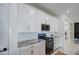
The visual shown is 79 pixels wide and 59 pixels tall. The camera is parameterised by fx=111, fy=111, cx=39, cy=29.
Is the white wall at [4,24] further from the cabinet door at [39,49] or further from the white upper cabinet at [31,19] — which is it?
the cabinet door at [39,49]

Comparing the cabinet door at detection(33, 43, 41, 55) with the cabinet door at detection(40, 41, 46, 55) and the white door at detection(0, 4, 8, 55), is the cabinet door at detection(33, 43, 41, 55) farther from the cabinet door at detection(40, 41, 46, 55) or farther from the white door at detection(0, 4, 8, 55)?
the white door at detection(0, 4, 8, 55)

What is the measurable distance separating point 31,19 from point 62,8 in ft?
1.58

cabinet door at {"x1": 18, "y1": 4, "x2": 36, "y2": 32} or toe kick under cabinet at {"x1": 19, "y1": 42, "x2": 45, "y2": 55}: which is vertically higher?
cabinet door at {"x1": 18, "y1": 4, "x2": 36, "y2": 32}

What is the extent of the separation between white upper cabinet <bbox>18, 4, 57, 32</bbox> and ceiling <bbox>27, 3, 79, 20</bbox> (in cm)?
8

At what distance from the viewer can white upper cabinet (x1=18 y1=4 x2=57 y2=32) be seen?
164cm

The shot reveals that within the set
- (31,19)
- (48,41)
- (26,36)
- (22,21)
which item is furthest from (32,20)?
(48,41)

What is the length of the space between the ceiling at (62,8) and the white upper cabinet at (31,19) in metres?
0.08

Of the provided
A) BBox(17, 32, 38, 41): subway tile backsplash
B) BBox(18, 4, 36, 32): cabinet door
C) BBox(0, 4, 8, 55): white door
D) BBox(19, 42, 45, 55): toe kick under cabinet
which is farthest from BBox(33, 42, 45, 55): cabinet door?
BBox(0, 4, 8, 55): white door

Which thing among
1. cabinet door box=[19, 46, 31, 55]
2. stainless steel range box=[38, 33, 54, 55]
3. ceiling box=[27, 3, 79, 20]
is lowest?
cabinet door box=[19, 46, 31, 55]

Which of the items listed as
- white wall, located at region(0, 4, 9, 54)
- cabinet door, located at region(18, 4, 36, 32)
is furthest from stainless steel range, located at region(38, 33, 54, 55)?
white wall, located at region(0, 4, 9, 54)

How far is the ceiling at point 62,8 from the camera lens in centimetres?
160

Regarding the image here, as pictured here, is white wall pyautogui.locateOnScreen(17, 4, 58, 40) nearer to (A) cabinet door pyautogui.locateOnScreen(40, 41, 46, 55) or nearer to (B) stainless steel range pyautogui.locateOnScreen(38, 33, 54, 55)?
(B) stainless steel range pyautogui.locateOnScreen(38, 33, 54, 55)

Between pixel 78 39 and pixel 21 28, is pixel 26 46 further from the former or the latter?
pixel 78 39
